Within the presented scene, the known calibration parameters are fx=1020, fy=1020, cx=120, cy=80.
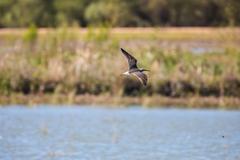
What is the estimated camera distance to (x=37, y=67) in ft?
91.2

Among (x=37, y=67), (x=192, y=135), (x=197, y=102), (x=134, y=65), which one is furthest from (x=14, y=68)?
(x=134, y=65)

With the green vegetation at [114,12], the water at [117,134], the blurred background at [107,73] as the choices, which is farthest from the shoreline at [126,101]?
the green vegetation at [114,12]

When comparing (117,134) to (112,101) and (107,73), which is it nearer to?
(112,101)

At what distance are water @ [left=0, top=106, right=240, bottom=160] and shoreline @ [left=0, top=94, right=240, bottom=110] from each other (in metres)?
0.38

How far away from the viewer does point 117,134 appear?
2181 cm

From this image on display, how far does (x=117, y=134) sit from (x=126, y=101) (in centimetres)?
430

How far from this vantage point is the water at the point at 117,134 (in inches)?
749

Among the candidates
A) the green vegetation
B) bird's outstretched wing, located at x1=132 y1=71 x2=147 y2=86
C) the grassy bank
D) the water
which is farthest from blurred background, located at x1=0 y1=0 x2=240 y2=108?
the green vegetation

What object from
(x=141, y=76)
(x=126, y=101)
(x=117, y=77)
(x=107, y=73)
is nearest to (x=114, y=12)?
(x=107, y=73)

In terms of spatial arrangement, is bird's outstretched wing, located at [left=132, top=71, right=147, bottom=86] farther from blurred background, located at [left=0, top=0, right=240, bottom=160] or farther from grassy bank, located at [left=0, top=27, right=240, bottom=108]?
grassy bank, located at [left=0, top=27, right=240, bottom=108]

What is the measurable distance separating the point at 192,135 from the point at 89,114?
155 inches

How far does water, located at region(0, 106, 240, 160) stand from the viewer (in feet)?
62.4

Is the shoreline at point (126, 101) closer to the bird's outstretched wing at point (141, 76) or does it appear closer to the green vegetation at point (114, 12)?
the bird's outstretched wing at point (141, 76)

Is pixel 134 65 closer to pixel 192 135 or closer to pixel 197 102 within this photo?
pixel 192 135
